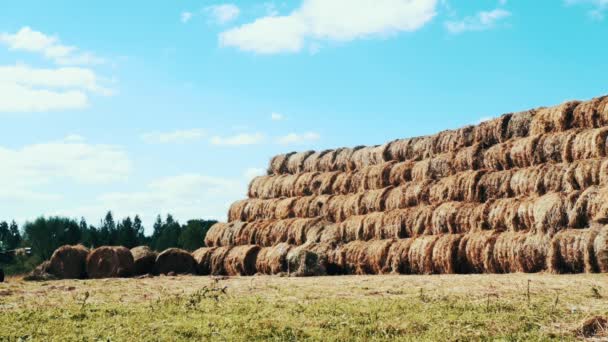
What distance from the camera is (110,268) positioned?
2373cm

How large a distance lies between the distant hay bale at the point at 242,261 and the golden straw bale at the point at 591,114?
1166cm

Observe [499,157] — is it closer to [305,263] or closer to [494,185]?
[494,185]

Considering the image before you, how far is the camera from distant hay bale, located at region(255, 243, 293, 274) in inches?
919

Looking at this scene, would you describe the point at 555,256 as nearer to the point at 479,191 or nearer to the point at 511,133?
the point at 479,191

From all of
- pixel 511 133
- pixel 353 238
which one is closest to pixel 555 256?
pixel 511 133

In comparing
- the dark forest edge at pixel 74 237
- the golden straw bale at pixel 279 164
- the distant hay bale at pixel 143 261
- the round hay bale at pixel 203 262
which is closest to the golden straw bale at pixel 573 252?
the round hay bale at pixel 203 262

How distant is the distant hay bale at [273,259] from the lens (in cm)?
2335

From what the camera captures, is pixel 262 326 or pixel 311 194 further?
pixel 311 194

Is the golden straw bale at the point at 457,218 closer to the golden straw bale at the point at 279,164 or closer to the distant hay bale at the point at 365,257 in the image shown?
the distant hay bale at the point at 365,257

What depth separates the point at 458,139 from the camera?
74.6 ft

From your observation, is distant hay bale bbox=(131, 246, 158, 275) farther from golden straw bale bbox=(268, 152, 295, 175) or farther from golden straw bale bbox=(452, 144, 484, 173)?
golden straw bale bbox=(452, 144, 484, 173)

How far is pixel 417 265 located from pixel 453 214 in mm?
1851

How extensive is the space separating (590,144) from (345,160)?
10610 mm

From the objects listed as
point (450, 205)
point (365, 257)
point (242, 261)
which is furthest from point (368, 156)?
point (242, 261)
